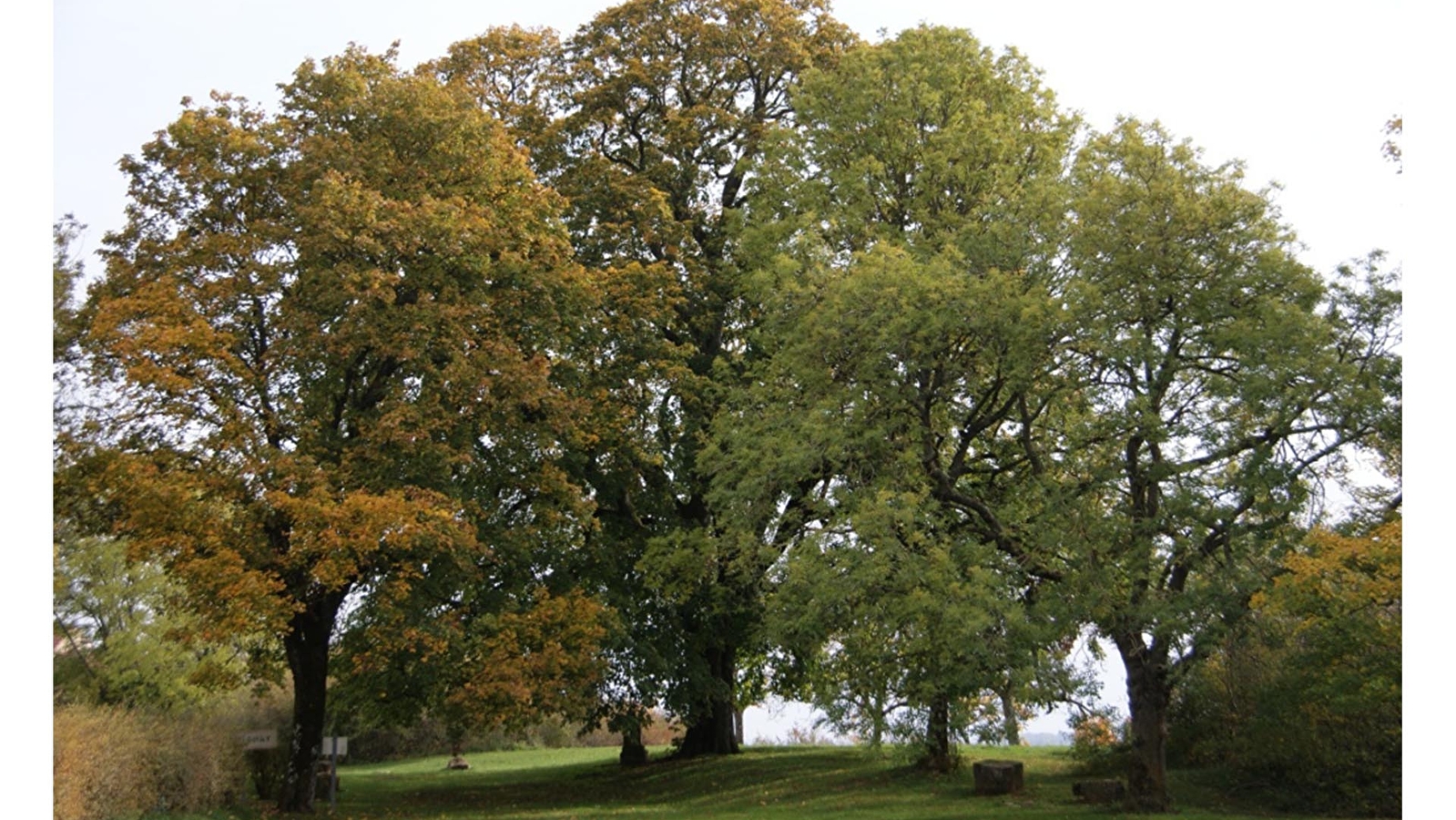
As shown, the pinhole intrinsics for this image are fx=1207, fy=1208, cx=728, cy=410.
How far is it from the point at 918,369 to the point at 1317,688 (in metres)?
6.97

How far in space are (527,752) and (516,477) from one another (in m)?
19.6

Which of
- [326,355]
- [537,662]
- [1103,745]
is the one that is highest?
[326,355]

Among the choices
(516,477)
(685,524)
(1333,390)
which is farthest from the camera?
(685,524)

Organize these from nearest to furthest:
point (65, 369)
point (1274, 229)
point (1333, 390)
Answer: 1. point (1333, 390)
2. point (1274, 229)
3. point (65, 369)

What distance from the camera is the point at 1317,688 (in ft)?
48.5

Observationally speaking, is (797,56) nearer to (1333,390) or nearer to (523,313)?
(523,313)

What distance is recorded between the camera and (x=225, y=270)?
67.4 ft

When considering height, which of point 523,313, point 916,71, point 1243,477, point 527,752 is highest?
point 916,71

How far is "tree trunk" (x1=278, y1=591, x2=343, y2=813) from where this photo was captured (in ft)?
68.9

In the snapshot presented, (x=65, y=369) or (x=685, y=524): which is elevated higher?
(x=65, y=369)

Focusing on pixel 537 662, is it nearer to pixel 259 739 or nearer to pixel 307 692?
pixel 307 692

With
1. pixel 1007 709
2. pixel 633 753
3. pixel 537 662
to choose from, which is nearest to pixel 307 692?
pixel 537 662

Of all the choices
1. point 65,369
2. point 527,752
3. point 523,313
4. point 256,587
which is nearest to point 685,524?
point 523,313

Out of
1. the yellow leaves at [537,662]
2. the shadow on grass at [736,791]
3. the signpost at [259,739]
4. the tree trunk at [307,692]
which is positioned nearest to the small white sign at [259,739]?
the signpost at [259,739]
